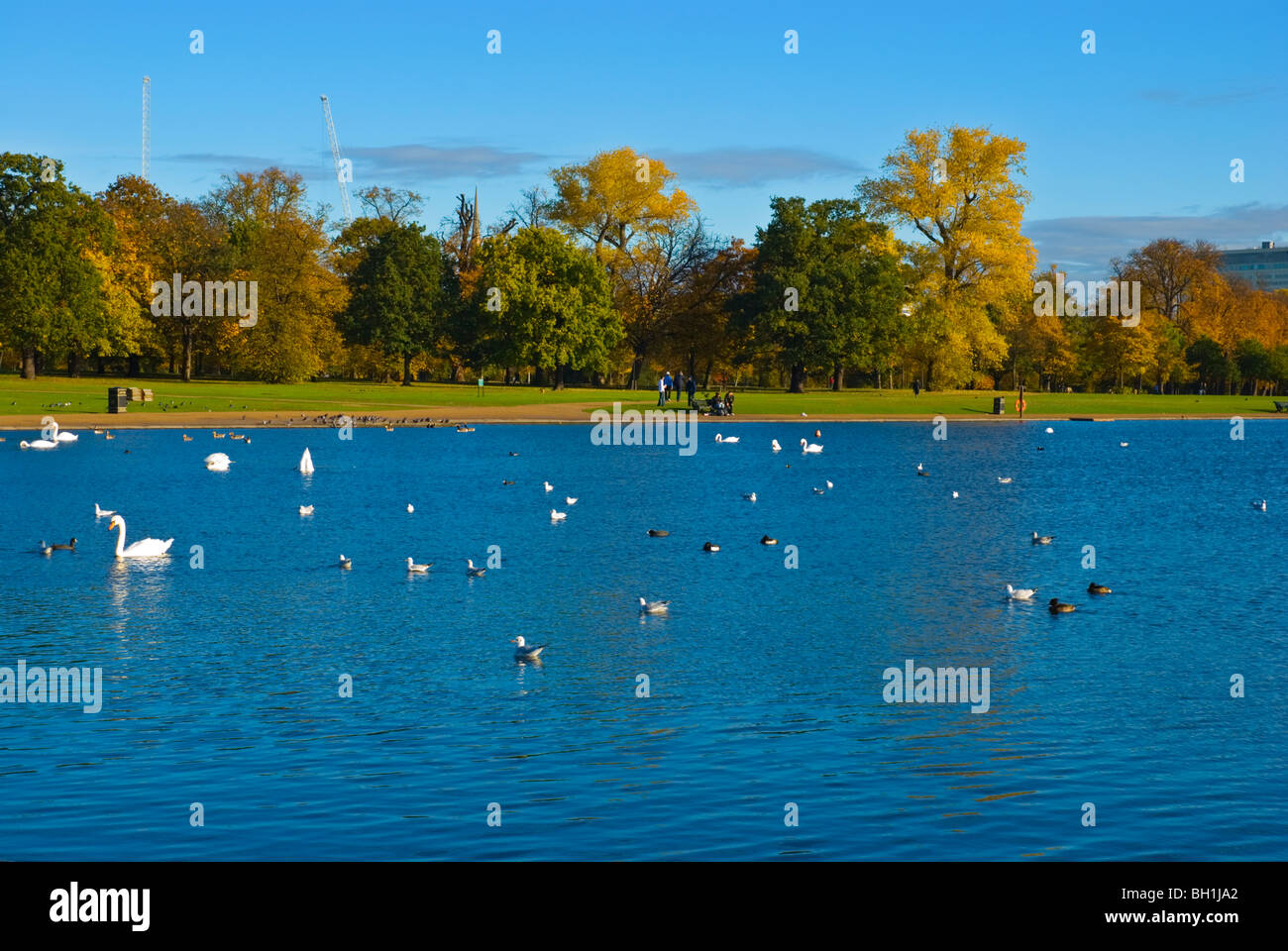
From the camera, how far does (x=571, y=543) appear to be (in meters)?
34.9

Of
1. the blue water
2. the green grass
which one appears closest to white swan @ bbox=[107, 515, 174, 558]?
the blue water

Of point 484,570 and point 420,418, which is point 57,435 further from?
point 484,570

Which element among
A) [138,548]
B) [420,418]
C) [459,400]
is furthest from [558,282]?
[138,548]

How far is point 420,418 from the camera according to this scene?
83625mm

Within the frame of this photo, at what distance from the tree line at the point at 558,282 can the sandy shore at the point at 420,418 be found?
16797 mm

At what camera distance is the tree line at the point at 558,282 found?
361 ft

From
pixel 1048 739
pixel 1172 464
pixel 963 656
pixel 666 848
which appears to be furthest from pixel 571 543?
pixel 1172 464

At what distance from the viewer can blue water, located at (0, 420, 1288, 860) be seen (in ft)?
45.5

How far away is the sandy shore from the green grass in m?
1.52

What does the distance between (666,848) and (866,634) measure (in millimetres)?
11081

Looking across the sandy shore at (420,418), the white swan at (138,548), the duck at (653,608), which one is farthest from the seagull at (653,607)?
the sandy shore at (420,418)

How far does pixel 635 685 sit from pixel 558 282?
103 metres

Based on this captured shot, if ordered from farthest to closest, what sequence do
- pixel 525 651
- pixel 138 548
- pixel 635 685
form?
pixel 138 548, pixel 525 651, pixel 635 685
